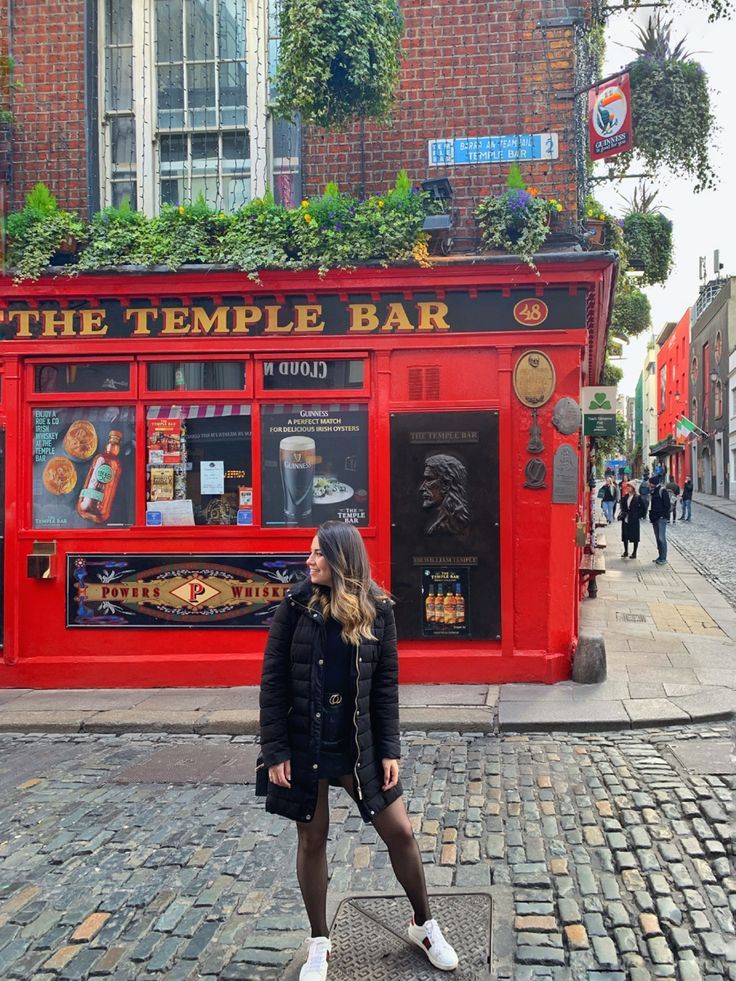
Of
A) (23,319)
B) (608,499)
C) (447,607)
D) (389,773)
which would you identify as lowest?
(447,607)

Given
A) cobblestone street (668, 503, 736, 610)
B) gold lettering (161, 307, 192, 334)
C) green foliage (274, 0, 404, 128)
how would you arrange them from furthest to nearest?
cobblestone street (668, 503, 736, 610) → gold lettering (161, 307, 192, 334) → green foliage (274, 0, 404, 128)

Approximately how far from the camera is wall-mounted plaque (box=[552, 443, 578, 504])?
8.47 m

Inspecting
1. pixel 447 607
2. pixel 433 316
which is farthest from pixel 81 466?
pixel 447 607

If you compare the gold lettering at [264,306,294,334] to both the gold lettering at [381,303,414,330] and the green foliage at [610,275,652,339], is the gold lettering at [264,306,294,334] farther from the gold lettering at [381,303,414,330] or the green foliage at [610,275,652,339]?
the green foliage at [610,275,652,339]

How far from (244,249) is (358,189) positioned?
5.12 feet

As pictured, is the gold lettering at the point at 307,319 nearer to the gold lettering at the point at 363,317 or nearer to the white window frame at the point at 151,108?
the gold lettering at the point at 363,317

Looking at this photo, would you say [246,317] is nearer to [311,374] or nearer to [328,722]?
[311,374]

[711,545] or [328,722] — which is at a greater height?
[328,722]

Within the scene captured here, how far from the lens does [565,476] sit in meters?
8.50

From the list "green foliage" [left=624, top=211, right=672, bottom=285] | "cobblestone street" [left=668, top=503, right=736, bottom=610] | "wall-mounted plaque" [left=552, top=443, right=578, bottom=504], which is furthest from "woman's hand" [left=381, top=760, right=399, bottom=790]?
"cobblestone street" [left=668, top=503, right=736, bottom=610]

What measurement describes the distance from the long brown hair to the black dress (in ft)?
0.18

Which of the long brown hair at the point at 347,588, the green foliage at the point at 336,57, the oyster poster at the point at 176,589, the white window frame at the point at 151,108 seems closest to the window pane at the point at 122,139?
the white window frame at the point at 151,108

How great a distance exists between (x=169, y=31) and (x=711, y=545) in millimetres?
18326

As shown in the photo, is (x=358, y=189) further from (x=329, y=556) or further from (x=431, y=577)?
(x=329, y=556)
